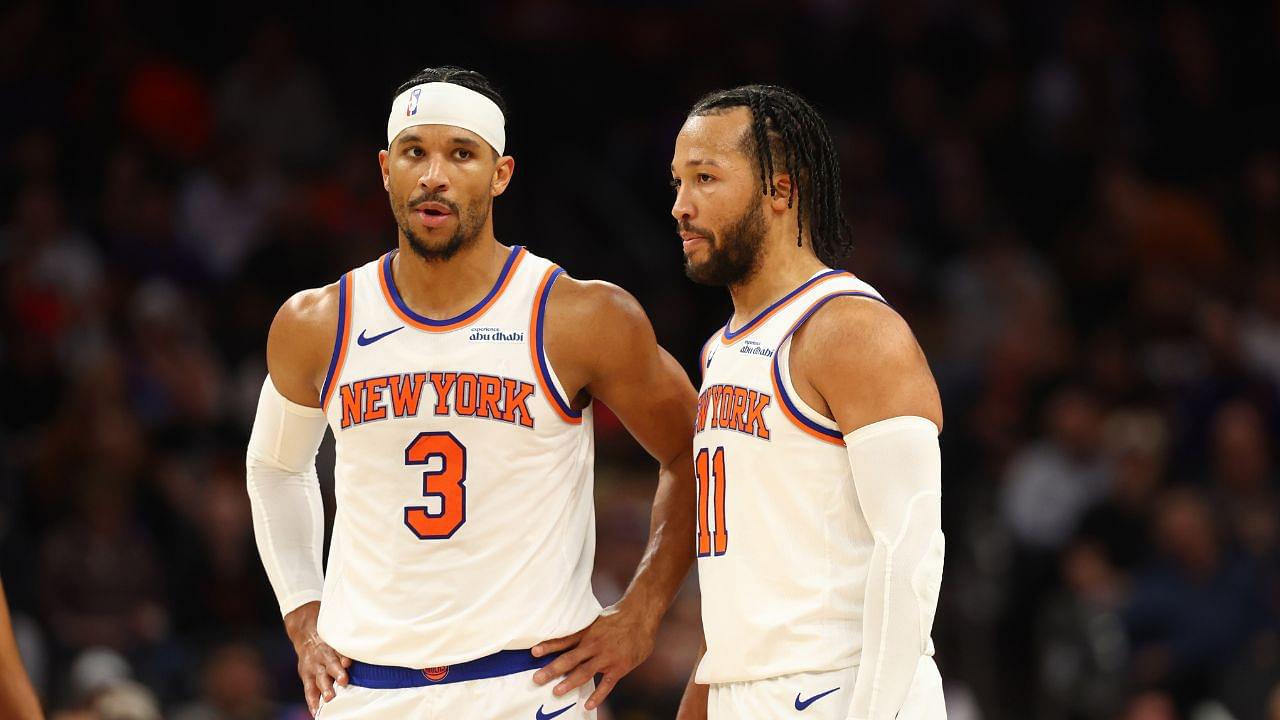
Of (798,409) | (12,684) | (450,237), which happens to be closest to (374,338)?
(450,237)

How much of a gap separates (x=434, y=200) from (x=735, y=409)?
1046mm

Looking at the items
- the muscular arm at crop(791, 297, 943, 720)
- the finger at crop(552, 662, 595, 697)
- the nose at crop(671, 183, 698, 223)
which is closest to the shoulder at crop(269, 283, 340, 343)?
the nose at crop(671, 183, 698, 223)

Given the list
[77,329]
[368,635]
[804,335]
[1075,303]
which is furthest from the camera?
[1075,303]

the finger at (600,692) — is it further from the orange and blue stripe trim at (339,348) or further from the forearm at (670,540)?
the orange and blue stripe trim at (339,348)

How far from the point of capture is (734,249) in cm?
446

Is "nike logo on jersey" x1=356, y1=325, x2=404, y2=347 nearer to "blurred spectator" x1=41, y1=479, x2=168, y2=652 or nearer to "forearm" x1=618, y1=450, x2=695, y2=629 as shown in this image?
"forearm" x1=618, y1=450, x2=695, y2=629

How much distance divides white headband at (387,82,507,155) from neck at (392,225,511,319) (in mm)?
288

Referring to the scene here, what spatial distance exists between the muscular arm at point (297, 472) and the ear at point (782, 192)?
133 centimetres

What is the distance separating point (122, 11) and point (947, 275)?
6.00m

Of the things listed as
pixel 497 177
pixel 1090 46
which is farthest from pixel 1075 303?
pixel 497 177

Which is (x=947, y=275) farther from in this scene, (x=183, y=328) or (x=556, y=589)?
(x=556, y=589)

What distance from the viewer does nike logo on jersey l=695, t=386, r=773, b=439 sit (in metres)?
4.32

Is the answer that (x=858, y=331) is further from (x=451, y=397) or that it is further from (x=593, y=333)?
(x=451, y=397)

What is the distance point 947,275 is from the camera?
11.7 metres
